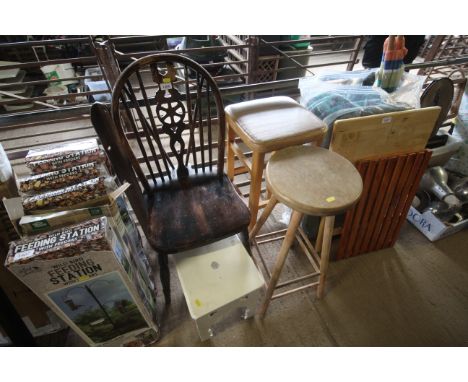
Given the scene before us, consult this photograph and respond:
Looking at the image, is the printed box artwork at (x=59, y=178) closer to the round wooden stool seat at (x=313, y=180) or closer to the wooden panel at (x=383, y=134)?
the round wooden stool seat at (x=313, y=180)

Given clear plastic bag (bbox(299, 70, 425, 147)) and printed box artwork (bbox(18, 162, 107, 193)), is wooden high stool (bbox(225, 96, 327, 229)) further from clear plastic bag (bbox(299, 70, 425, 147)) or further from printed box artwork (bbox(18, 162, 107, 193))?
printed box artwork (bbox(18, 162, 107, 193))

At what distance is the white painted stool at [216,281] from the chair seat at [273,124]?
1.60 ft

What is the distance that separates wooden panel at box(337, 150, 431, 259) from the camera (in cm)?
122

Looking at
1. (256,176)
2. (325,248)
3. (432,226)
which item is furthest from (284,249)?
(432,226)

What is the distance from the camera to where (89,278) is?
0.84 metres

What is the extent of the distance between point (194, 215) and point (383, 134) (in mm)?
882

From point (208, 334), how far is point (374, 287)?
92 cm

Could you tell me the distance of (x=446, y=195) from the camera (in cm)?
159

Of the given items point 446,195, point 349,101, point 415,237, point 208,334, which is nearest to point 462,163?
point 446,195

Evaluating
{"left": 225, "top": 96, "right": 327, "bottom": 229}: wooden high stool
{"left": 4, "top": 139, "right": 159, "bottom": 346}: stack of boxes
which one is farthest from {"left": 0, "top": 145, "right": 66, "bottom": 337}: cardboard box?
{"left": 225, "top": 96, "right": 327, "bottom": 229}: wooden high stool

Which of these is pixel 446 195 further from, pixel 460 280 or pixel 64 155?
pixel 64 155

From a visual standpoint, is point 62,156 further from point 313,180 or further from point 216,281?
point 313,180

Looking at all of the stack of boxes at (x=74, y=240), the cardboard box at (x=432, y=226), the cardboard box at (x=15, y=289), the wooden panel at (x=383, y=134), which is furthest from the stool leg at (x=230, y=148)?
the cardboard box at (x=432, y=226)

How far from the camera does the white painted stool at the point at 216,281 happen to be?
40.8 inches
